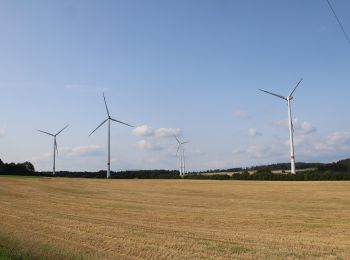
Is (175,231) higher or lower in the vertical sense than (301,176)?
lower

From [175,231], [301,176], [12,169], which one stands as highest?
[12,169]

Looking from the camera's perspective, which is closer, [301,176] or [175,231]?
[175,231]

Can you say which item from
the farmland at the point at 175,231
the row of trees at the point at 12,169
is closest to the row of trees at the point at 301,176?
the farmland at the point at 175,231

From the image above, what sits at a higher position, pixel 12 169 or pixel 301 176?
pixel 12 169

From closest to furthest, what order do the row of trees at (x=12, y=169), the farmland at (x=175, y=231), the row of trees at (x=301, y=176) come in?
1. the farmland at (x=175, y=231)
2. the row of trees at (x=301, y=176)
3. the row of trees at (x=12, y=169)

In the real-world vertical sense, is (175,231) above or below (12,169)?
below

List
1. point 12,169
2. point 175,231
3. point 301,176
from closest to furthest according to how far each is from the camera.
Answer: point 175,231, point 301,176, point 12,169

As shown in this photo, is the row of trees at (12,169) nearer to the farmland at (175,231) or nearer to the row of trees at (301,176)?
the row of trees at (301,176)

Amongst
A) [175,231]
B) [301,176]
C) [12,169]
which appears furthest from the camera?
[12,169]

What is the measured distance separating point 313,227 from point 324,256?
29.1 ft

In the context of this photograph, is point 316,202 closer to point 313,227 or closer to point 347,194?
point 347,194

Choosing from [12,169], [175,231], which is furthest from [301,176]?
[12,169]

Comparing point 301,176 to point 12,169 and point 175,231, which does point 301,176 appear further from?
point 12,169

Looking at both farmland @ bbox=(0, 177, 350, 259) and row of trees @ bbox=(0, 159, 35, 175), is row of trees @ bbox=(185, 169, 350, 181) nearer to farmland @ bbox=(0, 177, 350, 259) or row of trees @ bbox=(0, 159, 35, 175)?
farmland @ bbox=(0, 177, 350, 259)
